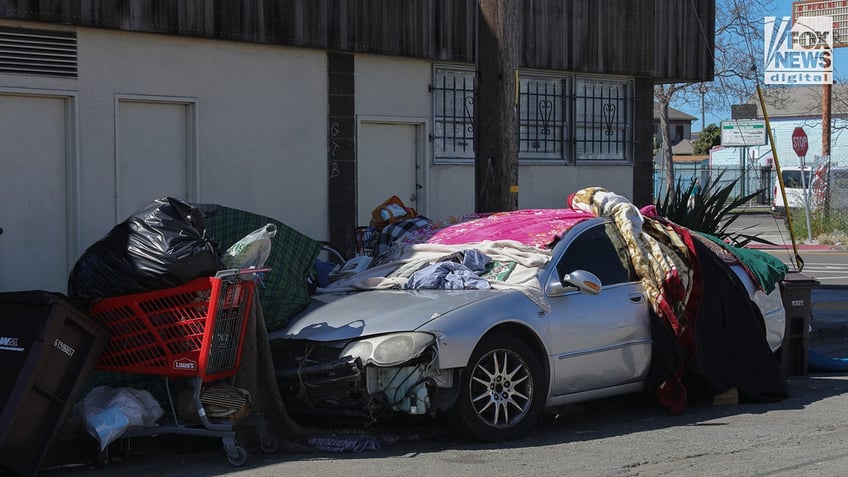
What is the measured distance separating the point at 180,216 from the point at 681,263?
3.85m

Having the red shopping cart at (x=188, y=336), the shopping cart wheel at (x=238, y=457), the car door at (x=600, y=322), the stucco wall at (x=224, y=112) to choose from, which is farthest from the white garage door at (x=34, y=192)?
the car door at (x=600, y=322)

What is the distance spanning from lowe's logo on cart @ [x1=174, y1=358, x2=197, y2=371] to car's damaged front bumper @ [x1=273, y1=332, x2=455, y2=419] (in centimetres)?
75

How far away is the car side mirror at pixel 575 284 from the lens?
7.70 m

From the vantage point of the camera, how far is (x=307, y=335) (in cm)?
728

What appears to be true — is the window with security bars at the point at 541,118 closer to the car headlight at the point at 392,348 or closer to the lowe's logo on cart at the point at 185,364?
the car headlight at the point at 392,348

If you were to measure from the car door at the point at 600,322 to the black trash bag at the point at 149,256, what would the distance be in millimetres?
2413

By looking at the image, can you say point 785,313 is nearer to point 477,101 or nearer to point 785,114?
point 477,101

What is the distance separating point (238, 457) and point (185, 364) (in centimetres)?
67

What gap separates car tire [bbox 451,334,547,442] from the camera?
6.99 meters

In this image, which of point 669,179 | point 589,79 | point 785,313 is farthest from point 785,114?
point 785,313

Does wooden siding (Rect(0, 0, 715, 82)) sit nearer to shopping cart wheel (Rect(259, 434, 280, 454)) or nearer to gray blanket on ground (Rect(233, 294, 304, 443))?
gray blanket on ground (Rect(233, 294, 304, 443))

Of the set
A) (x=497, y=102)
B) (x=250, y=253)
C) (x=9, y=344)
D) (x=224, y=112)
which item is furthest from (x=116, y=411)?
(x=224, y=112)

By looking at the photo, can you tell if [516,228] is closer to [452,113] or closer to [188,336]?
[188,336]
